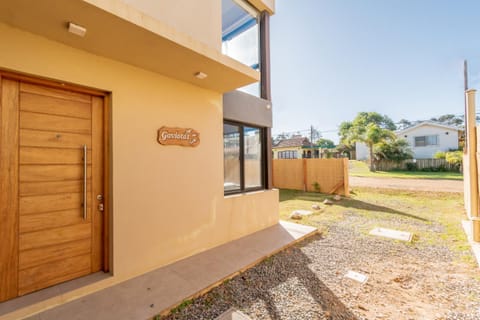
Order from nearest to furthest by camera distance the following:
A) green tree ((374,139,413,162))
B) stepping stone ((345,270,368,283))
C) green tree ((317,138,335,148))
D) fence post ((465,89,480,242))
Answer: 1. stepping stone ((345,270,368,283))
2. fence post ((465,89,480,242))
3. green tree ((374,139,413,162))
4. green tree ((317,138,335,148))

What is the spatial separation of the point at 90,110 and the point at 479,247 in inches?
270

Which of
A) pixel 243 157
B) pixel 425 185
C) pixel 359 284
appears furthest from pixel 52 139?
pixel 425 185

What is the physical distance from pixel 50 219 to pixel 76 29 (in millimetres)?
2134

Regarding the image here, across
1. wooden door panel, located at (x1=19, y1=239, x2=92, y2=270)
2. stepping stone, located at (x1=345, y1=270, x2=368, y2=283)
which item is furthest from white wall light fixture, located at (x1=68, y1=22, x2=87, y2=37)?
stepping stone, located at (x1=345, y1=270, x2=368, y2=283)

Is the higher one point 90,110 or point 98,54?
point 98,54

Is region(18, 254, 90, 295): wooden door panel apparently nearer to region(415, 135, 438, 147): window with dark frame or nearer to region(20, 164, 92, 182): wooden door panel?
region(20, 164, 92, 182): wooden door panel

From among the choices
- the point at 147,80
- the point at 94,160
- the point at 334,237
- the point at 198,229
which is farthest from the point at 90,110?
the point at 334,237

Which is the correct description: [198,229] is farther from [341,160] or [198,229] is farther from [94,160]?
[341,160]

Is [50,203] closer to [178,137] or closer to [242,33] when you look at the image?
[178,137]

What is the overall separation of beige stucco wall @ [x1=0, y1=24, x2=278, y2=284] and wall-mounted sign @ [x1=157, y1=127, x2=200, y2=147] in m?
0.09

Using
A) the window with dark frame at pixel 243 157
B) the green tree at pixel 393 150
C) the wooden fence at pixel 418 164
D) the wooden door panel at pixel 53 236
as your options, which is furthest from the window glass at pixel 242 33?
the wooden fence at pixel 418 164

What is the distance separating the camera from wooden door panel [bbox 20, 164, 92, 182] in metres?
2.22

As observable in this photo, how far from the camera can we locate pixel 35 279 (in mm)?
2260

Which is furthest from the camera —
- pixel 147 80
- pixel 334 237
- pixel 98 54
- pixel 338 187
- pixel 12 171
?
pixel 338 187
